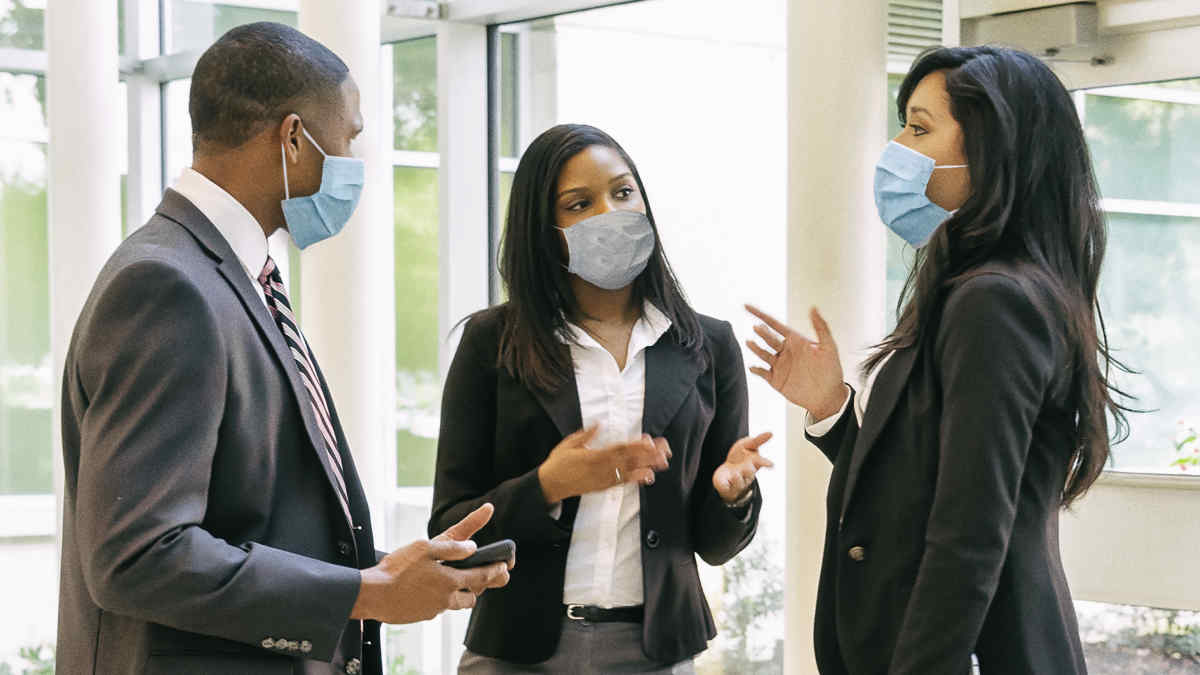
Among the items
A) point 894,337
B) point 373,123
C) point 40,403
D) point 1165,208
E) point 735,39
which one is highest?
point 735,39

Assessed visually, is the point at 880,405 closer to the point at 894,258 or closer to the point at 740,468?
the point at 740,468

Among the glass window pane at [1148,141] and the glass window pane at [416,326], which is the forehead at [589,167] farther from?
the glass window pane at [416,326]

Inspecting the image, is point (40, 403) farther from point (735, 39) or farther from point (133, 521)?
point (133, 521)

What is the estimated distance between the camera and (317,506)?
1.86m

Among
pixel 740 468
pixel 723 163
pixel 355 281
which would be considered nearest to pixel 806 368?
pixel 740 468

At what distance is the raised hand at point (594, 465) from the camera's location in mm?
2236

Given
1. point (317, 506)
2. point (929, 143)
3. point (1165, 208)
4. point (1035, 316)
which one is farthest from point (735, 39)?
point (317, 506)

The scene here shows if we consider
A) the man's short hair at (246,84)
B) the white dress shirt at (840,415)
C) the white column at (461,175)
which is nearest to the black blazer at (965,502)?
the white dress shirt at (840,415)

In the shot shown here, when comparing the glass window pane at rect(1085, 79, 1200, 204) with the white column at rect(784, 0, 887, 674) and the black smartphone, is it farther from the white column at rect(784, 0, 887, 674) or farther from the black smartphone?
the black smartphone

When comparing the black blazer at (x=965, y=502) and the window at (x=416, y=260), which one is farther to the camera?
the window at (x=416, y=260)

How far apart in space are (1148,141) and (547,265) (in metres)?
1.55

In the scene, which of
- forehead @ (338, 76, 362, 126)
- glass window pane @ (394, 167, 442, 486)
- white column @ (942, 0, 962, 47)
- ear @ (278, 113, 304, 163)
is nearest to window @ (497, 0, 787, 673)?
white column @ (942, 0, 962, 47)

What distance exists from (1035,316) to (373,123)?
2383mm

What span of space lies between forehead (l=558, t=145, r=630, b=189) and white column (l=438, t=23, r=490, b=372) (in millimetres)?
2123
